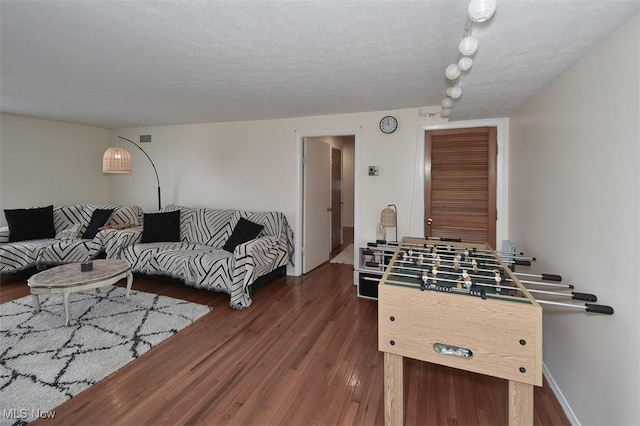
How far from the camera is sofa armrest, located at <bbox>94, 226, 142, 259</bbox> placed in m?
4.07

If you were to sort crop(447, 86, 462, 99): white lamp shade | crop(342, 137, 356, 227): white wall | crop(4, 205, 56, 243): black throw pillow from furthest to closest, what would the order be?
crop(342, 137, 356, 227): white wall → crop(4, 205, 56, 243): black throw pillow → crop(447, 86, 462, 99): white lamp shade

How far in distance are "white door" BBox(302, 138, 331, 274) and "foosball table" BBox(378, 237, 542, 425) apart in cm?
283

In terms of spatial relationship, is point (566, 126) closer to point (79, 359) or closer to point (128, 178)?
point (79, 359)

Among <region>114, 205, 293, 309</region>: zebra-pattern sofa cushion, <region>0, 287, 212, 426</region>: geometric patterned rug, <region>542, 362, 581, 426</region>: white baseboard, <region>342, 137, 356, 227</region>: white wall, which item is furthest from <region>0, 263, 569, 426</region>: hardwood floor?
<region>342, 137, 356, 227</region>: white wall

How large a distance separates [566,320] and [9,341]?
13.8 feet

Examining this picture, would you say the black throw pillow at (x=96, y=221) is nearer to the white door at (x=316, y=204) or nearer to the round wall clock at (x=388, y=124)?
the white door at (x=316, y=204)

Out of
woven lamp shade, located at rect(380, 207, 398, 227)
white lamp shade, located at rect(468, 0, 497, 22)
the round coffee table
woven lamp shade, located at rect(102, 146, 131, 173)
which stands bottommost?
the round coffee table

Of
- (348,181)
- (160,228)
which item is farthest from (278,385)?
(348,181)

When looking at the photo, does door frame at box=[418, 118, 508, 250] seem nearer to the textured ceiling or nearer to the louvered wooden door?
the louvered wooden door

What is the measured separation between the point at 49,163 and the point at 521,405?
259 inches

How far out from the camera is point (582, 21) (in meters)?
1.37

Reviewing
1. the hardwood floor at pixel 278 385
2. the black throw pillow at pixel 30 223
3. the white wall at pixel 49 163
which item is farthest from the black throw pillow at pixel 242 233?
the white wall at pixel 49 163

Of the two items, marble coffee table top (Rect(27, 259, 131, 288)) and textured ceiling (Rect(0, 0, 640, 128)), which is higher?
textured ceiling (Rect(0, 0, 640, 128))

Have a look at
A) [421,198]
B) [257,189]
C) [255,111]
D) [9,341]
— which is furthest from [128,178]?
[421,198]
